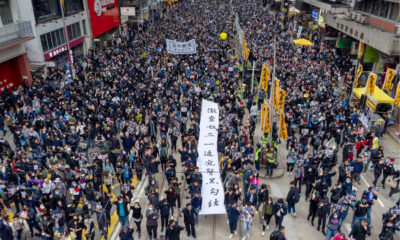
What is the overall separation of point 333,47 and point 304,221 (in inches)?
1218

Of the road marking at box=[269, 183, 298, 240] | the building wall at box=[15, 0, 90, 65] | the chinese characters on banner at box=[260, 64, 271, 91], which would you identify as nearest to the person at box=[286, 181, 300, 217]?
the road marking at box=[269, 183, 298, 240]

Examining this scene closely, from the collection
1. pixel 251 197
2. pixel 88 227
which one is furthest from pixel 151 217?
pixel 251 197

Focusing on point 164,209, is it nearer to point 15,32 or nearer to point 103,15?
point 15,32

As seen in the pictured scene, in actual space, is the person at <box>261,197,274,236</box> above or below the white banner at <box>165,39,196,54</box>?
below

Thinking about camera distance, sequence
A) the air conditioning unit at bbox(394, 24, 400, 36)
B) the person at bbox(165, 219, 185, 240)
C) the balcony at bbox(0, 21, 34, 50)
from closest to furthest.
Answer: the person at bbox(165, 219, 185, 240) → the balcony at bbox(0, 21, 34, 50) → the air conditioning unit at bbox(394, 24, 400, 36)

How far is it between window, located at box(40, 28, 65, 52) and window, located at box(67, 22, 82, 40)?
141 centimetres

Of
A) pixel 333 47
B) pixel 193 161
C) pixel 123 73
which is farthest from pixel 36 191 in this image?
pixel 333 47

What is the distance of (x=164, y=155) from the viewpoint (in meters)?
13.8

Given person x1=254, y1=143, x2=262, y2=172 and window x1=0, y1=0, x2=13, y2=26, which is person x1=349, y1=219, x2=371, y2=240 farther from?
window x1=0, y1=0, x2=13, y2=26

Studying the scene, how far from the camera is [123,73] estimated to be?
24438 millimetres

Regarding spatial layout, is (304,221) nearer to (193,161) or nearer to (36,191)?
(193,161)

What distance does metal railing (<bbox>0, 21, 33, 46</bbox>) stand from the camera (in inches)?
867

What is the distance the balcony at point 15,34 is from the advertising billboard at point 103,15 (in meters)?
11.5

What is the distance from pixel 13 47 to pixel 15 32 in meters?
1.04
